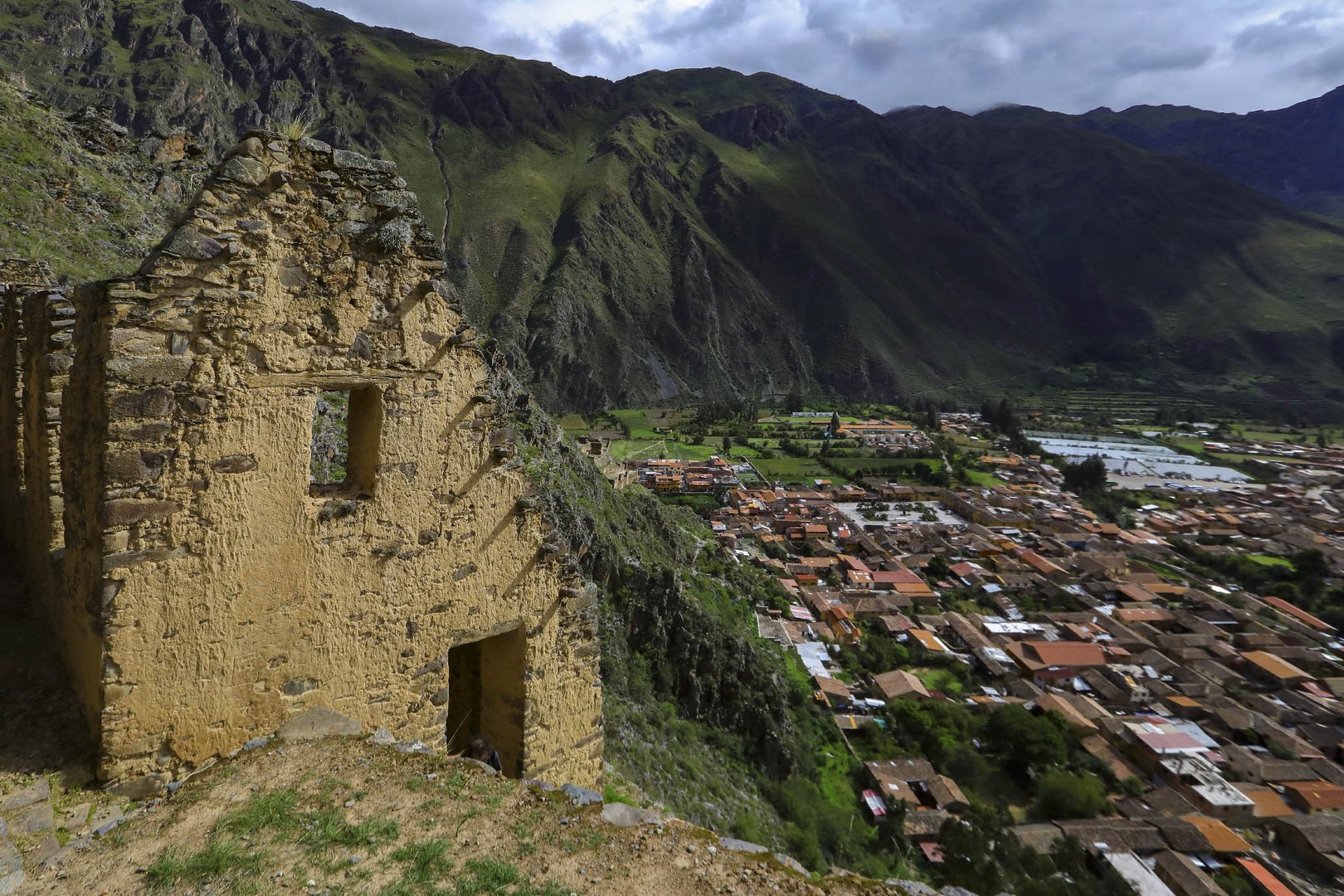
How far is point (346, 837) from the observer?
434 centimetres

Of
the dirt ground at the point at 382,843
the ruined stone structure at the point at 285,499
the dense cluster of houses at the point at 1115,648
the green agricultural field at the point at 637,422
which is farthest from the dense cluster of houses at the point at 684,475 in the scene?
the dirt ground at the point at 382,843

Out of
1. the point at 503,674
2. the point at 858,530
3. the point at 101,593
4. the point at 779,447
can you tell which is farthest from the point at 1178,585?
the point at 101,593

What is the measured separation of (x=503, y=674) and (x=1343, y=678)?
170 ft

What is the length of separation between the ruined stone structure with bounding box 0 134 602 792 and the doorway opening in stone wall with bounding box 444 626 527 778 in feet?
0.16

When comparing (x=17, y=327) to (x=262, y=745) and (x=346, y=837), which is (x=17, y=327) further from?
(x=346, y=837)

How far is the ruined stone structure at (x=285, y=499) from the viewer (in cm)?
468

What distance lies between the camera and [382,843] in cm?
437

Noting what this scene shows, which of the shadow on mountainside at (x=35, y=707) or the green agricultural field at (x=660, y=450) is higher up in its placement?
the shadow on mountainside at (x=35, y=707)

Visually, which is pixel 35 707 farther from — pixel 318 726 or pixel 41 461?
pixel 41 461

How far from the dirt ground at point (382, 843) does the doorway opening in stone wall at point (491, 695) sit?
4.01 ft

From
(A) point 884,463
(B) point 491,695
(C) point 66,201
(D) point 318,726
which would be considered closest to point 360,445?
(D) point 318,726

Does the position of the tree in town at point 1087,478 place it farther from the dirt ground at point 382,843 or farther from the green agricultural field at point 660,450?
the dirt ground at point 382,843

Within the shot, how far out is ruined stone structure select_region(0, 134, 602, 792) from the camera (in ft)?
15.3

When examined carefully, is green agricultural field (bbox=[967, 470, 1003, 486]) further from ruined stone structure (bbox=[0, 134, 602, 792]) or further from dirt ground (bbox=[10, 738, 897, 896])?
dirt ground (bbox=[10, 738, 897, 896])
